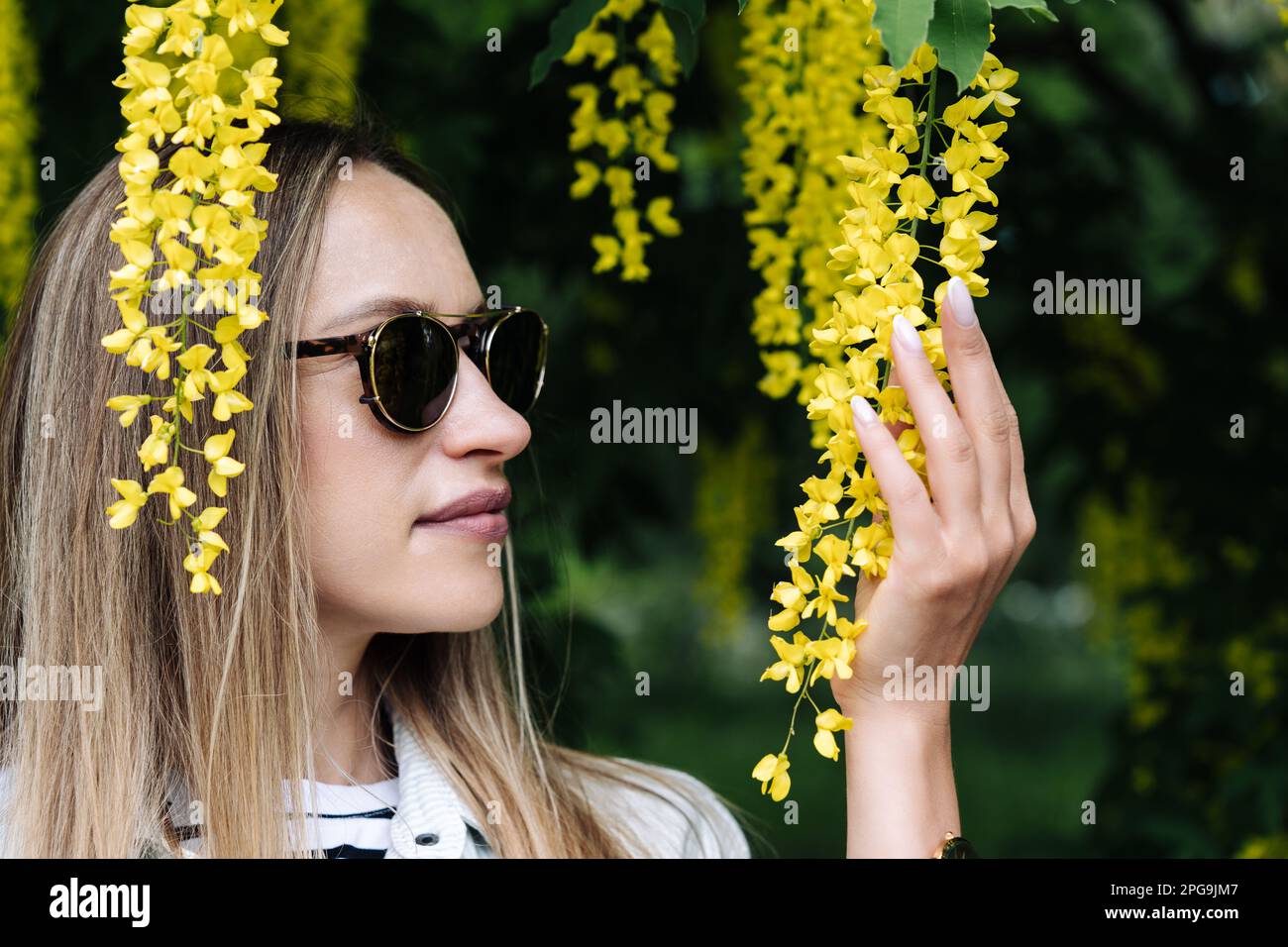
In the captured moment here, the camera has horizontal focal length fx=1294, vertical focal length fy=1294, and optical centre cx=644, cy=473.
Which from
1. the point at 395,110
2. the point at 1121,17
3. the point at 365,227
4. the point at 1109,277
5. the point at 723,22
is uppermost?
the point at 1121,17

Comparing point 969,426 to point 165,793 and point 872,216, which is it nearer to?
point 872,216

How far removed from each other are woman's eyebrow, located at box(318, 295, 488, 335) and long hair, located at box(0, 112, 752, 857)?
0.15 feet

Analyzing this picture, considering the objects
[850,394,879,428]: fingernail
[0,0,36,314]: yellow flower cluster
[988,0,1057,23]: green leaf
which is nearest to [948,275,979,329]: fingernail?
[850,394,879,428]: fingernail

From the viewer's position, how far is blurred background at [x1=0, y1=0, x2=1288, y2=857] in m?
2.71

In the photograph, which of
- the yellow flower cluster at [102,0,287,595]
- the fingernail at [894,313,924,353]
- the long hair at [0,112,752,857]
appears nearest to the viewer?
the yellow flower cluster at [102,0,287,595]

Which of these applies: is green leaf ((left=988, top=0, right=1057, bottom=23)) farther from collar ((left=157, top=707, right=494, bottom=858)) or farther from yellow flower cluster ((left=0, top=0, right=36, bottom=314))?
yellow flower cluster ((left=0, top=0, right=36, bottom=314))

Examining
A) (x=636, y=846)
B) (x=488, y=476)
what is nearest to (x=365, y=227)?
(x=488, y=476)

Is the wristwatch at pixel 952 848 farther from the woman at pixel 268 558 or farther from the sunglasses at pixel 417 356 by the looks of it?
the sunglasses at pixel 417 356

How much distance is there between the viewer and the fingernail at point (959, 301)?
120 centimetres

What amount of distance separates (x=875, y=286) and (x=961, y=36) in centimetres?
24

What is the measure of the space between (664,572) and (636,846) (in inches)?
372

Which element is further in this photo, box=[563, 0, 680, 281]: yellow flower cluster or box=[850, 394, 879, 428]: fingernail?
box=[563, 0, 680, 281]: yellow flower cluster

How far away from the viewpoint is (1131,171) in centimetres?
370

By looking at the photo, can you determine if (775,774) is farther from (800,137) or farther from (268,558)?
(800,137)
